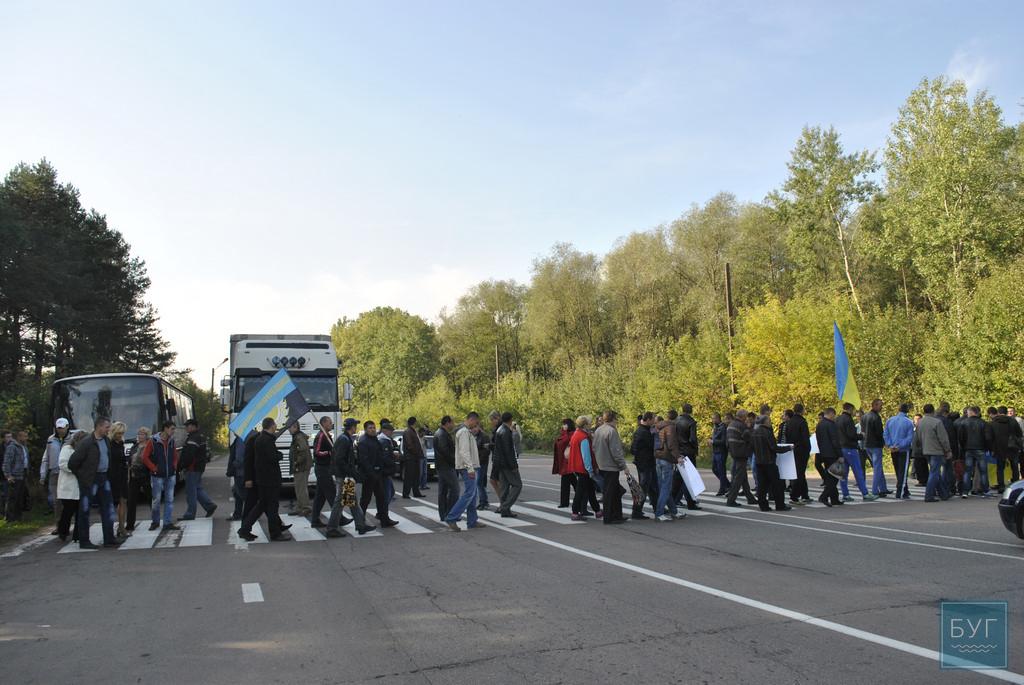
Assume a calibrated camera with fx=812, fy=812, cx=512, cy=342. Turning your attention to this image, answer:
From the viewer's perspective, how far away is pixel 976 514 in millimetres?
14047

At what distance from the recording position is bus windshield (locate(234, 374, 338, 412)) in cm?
1959

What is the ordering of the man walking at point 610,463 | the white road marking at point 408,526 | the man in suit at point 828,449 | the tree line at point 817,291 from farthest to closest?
the tree line at point 817,291 < the man in suit at point 828,449 < the man walking at point 610,463 < the white road marking at point 408,526

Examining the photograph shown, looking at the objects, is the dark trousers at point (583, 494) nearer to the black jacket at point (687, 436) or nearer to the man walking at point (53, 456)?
the black jacket at point (687, 436)

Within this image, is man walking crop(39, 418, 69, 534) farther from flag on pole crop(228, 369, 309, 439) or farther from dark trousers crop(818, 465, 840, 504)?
dark trousers crop(818, 465, 840, 504)

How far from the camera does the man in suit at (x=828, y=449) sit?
608 inches

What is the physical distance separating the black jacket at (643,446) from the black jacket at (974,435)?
24.6 feet

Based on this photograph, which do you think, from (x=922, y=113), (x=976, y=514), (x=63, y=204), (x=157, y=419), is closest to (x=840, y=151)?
(x=922, y=113)

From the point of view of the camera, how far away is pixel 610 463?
44.3 ft

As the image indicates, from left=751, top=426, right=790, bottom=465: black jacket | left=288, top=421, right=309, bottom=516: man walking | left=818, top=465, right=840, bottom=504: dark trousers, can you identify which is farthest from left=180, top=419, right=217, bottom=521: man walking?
left=818, top=465, right=840, bottom=504: dark trousers

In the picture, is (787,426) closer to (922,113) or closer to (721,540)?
(721,540)

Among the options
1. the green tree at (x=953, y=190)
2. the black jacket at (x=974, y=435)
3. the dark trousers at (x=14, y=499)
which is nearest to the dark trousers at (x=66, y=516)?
the dark trousers at (x=14, y=499)

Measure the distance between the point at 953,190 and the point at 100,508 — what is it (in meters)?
38.2

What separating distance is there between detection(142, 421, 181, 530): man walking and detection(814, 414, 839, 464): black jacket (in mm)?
11879

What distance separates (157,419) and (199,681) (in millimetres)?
17833
